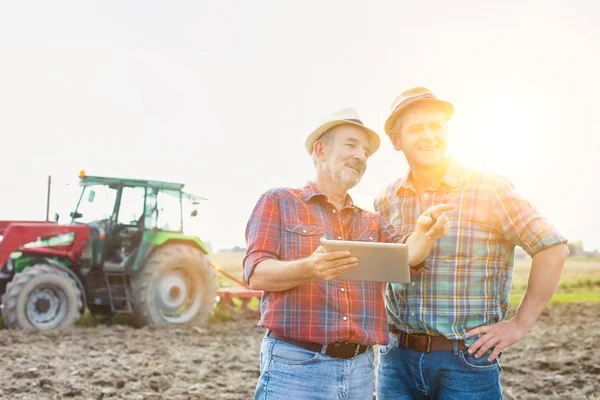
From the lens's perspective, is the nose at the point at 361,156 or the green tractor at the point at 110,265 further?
the green tractor at the point at 110,265

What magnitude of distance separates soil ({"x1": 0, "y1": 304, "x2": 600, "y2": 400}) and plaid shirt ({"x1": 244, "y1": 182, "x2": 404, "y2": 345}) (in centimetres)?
320

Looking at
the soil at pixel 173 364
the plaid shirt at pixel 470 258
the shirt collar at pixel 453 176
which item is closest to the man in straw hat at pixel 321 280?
the plaid shirt at pixel 470 258

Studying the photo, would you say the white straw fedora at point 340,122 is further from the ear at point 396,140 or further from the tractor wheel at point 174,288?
the tractor wheel at point 174,288

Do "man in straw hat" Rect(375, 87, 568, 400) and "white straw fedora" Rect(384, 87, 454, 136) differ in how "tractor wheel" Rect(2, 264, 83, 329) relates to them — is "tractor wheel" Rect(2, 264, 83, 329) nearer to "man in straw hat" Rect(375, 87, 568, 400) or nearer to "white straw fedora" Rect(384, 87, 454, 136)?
"man in straw hat" Rect(375, 87, 568, 400)

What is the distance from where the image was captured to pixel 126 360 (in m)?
6.82

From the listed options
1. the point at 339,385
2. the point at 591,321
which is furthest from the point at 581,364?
the point at 339,385

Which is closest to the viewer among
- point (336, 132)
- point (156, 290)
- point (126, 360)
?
point (336, 132)

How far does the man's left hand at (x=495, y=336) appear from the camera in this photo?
2691 mm

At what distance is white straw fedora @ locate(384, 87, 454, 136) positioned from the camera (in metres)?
2.87

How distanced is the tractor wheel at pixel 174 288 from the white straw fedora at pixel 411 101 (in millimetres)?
7269

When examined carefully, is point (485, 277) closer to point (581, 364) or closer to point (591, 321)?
point (581, 364)

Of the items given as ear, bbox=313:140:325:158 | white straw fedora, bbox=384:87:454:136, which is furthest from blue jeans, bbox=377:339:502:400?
white straw fedora, bbox=384:87:454:136

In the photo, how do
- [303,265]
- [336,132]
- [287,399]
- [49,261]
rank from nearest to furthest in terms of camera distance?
[303,265] < [287,399] < [336,132] < [49,261]

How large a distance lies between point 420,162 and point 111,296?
7613 mm
